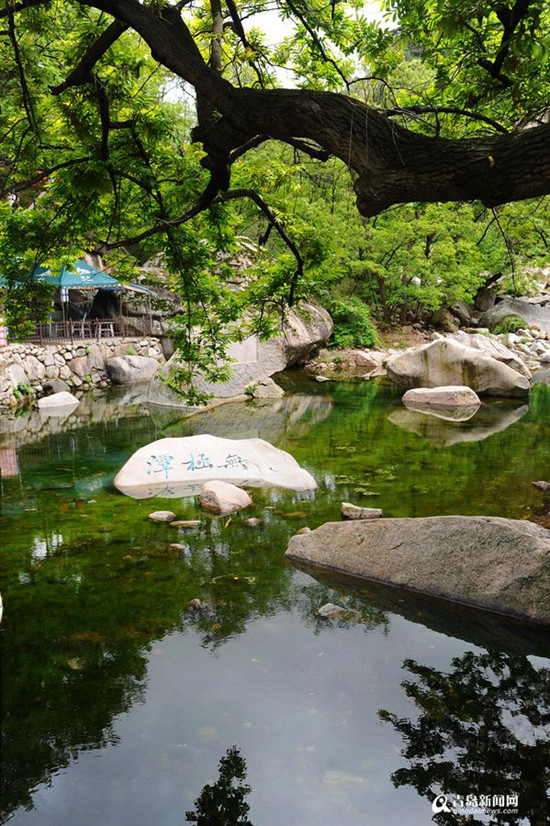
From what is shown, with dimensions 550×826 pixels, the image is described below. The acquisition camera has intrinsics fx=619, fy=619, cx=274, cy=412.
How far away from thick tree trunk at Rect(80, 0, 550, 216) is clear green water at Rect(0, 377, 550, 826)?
11.6 ft

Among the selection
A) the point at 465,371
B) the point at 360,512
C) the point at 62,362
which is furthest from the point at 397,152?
the point at 62,362

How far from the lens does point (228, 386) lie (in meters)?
19.1

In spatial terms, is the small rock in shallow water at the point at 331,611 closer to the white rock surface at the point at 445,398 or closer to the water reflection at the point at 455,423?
the water reflection at the point at 455,423

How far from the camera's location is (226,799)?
3826 millimetres

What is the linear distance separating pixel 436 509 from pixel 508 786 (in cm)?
521

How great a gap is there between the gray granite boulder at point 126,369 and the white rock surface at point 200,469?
12323 mm

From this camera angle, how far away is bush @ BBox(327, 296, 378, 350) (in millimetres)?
27234

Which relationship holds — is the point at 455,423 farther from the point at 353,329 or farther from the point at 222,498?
the point at 353,329

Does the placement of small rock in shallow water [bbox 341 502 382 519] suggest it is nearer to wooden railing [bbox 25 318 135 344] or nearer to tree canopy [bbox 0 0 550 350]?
tree canopy [bbox 0 0 550 350]

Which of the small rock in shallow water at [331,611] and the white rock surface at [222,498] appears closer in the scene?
the small rock in shallow water at [331,611]

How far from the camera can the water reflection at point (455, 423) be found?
550 inches

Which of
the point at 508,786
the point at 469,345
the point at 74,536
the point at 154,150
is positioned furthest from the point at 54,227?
the point at 469,345

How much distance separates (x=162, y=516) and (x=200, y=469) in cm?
188

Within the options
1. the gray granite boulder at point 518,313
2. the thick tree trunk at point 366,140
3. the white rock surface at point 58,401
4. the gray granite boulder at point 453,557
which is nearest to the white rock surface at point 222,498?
the gray granite boulder at point 453,557
